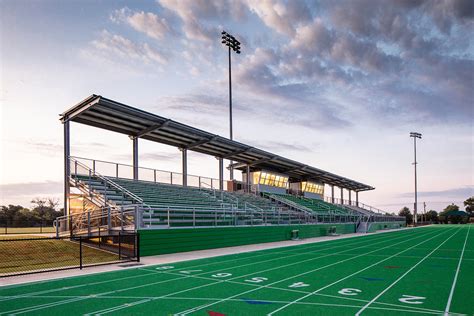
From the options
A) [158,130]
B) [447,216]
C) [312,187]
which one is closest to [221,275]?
[158,130]

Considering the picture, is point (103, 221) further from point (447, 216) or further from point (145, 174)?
point (447, 216)

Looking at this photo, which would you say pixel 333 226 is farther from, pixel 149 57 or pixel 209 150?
pixel 149 57

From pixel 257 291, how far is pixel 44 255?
9601mm

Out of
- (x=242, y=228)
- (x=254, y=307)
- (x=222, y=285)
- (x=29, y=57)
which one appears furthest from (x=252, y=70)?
(x=254, y=307)

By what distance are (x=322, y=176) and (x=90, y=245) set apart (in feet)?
127

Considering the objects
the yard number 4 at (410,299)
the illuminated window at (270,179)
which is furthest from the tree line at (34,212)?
the yard number 4 at (410,299)

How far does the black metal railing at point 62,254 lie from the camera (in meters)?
12.6

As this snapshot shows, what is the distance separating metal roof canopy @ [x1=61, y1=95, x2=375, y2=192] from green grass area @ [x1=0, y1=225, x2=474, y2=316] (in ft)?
36.8

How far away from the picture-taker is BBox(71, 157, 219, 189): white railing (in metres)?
21.9

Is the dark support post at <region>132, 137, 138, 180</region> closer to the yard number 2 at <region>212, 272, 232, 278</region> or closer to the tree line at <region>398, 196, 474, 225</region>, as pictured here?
the yard number 2 at <region>212, 272, 232, 278</region>

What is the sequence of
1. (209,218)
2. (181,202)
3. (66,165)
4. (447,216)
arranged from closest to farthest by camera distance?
1. (66,165)
2. (209,218)
3. (181,202)
4. (447,216)

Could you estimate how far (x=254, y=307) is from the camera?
23.3 ft

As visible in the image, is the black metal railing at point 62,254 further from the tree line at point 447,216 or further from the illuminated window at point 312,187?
the tree line at point 447,216

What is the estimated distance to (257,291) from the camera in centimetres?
859
